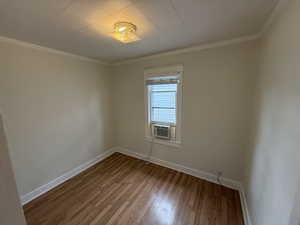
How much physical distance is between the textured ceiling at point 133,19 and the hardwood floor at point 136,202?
7.58 feet

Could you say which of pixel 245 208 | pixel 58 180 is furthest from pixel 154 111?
pixel 58 180

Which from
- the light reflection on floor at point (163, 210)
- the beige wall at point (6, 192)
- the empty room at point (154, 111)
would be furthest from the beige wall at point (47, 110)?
the light reflection on floor at point (163, 210)

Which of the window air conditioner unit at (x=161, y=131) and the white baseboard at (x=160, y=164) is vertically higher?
the window air conditioner unit at (x=161, y=131)

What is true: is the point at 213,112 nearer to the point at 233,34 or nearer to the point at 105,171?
the point at 233,34

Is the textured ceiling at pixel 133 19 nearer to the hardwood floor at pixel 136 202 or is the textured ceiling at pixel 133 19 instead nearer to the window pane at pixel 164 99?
the window pane at pixel 164 99

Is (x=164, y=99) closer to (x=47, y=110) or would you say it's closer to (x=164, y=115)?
(x=164, y=115)

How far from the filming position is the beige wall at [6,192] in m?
0.59

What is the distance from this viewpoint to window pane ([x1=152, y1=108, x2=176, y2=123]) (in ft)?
8.41

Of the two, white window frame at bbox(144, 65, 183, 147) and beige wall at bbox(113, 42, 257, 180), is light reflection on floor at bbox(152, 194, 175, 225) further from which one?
white window frame at bbox(144, 65, 183, 147)

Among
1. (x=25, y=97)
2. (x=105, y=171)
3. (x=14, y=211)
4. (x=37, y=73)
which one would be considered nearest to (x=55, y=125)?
(x=25, y=97)

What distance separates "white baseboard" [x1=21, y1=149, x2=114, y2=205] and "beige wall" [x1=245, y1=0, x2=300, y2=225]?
2.81 metres

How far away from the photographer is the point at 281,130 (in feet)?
3.01

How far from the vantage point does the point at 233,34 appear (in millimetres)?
1660

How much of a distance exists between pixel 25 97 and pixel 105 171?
1.85 m
